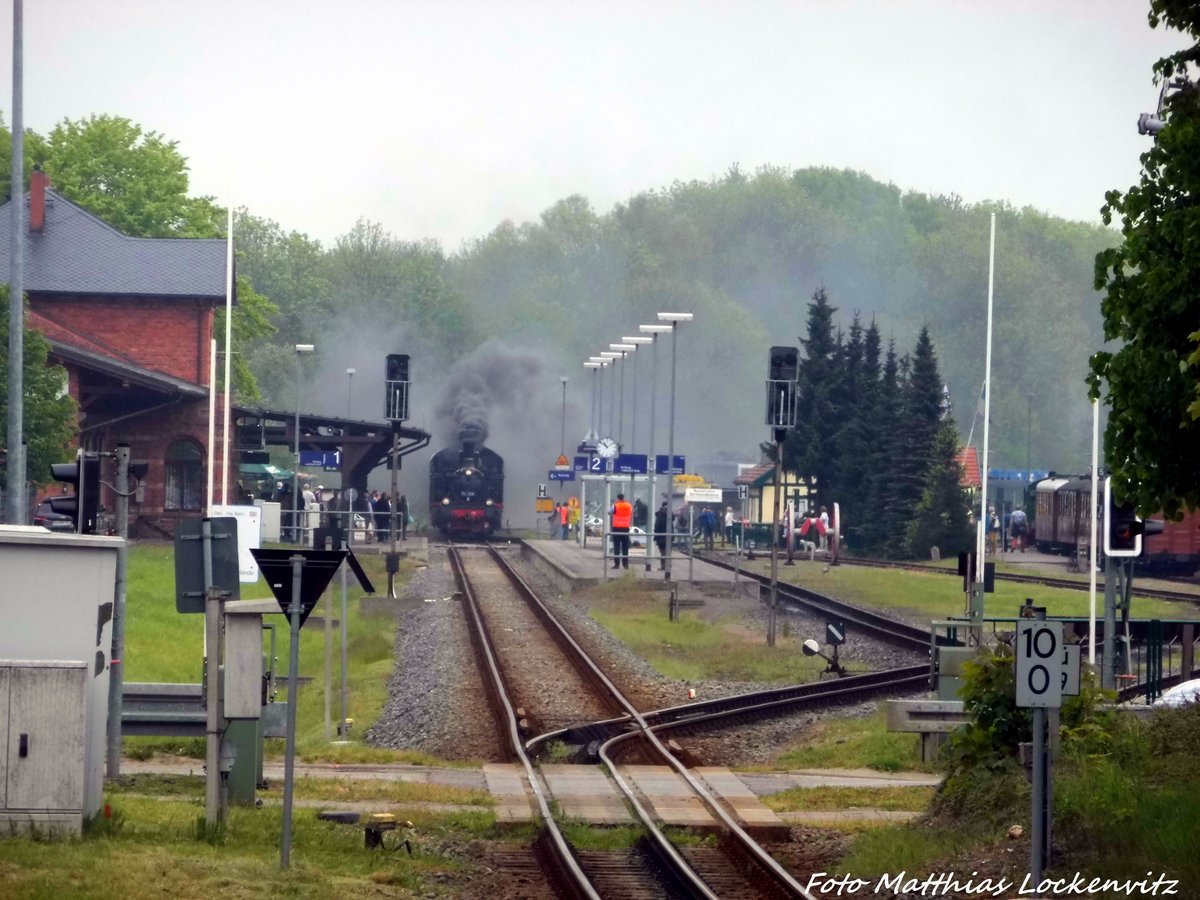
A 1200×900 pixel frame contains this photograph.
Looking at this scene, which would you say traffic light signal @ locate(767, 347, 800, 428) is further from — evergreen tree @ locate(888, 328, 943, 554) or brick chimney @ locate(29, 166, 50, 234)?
brick chimney @ locate(29, 166, 50, 234)

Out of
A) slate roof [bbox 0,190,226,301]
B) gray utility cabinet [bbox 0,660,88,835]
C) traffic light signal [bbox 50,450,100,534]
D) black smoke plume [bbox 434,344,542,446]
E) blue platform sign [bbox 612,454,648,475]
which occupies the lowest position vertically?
gray utility cabinet [bbox 0,660,88,835]

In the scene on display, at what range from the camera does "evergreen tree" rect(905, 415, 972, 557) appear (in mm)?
55188

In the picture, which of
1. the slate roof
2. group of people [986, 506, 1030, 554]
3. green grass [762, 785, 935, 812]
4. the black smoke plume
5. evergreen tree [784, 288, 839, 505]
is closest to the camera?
green grass [762, 785, 935, 812]

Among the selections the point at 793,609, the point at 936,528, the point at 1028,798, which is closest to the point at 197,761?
the point at 1028,798

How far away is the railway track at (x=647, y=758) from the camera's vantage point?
11062mm

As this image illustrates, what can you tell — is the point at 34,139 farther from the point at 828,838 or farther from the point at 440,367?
the point at 828,838

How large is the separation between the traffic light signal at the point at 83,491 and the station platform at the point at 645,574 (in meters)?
23.6

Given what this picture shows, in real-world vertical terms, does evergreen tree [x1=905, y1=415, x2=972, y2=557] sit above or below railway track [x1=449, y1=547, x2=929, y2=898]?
above

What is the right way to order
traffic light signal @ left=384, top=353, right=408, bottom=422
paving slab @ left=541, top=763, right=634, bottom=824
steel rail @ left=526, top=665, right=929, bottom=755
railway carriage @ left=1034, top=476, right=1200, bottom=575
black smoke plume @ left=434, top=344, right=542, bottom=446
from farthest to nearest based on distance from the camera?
black smoke plume @ left=434, top=344, right=542, bottom=446 < railway carriage @ left=1034, top=476, right=1200, bottom=575 < traffic light signal @ left=384, top=353, right=408, bottom=422 < steel rail @ left=526, top=665, right=929, bottom=755 < paving slab @ left=541, top=763, right=634, bottom=824

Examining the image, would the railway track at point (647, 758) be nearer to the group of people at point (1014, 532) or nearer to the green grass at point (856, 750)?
the green grass at point (856, 750)

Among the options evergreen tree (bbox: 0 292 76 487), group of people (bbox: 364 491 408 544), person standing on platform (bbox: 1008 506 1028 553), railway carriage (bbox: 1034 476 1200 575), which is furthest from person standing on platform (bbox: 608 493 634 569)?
person standing on platform (bbox: 1008 506 1028 553)

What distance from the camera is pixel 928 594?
3947cm

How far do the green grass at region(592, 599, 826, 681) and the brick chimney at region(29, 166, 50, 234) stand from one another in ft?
96.2

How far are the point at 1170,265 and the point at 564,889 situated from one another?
5698mm
